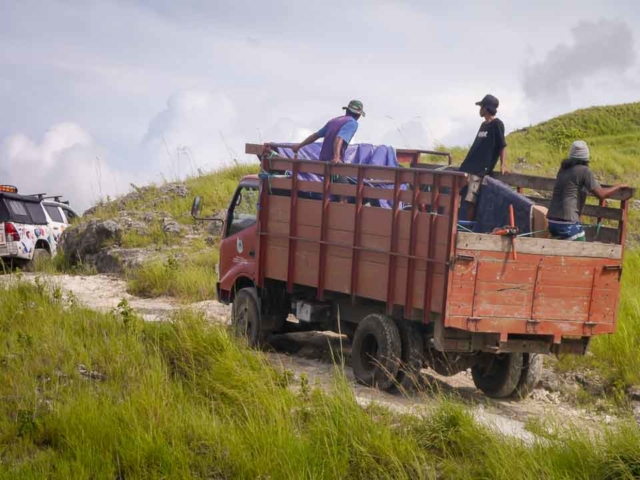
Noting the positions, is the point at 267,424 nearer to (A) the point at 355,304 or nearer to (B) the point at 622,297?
(A) the point at 355,304

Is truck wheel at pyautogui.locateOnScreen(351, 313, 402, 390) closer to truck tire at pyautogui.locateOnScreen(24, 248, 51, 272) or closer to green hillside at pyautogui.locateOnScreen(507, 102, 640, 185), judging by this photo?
truck tire at pyautogui.locateOnScreen(24, 248, 51, 272)

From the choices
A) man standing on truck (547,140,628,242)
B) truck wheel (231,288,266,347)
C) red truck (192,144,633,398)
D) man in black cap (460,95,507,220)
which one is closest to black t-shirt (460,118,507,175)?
man in black cap (460,95,507,220)

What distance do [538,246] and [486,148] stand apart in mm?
2350

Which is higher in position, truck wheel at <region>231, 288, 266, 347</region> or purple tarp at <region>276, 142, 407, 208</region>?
purple tarp at <region>276, 142, 407, 208</region>

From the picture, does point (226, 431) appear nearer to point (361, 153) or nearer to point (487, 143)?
point (487, 143)

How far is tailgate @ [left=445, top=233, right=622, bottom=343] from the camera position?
26.0 ft

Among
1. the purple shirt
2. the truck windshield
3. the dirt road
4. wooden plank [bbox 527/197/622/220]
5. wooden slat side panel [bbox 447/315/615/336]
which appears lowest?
the dirt road

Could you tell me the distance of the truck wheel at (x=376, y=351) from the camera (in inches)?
346

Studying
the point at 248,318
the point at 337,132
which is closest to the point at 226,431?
the point at 248,318

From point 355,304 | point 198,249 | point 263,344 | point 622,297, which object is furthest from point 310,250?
point 198,249

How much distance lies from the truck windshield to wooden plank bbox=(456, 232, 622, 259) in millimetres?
3693

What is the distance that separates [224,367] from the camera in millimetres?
8258

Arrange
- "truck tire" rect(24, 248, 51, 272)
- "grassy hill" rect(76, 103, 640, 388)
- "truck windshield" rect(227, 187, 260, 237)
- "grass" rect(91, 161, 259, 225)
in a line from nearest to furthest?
"grassy hill" rect(76, 103, 640, 388) → "truck windshield" rect(227, 187, 260, 237) → "truck tire" rect(24, 248, 51, 272) → "grass" rect(91, 161, 259, 225)

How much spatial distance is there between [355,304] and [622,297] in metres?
4.25
